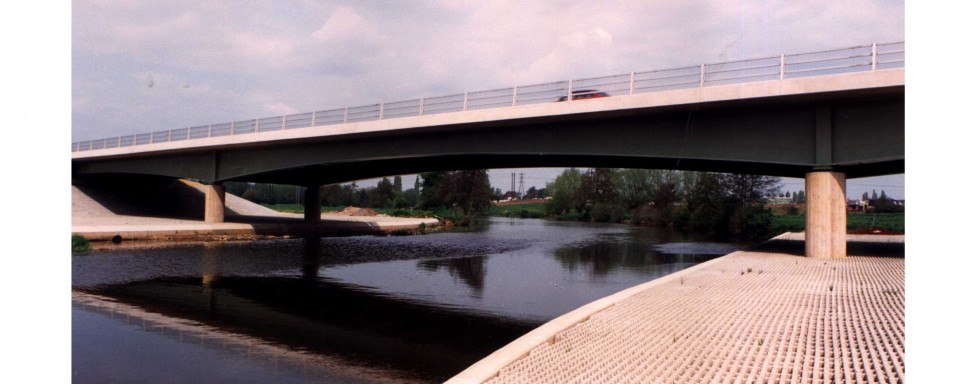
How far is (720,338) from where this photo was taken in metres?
7.89

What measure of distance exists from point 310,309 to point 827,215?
1601cm

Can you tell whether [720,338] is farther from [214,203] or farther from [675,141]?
[214,203]

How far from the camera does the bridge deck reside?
6250 mm

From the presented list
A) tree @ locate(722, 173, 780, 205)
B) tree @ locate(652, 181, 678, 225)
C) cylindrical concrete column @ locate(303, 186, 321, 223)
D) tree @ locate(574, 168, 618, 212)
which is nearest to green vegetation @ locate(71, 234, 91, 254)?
cylindrical concrete column @ locate(303, 186, 321, 223)

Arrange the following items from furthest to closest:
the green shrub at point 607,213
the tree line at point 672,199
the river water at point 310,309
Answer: the green shrub at point 607,213 < the tree line at point 672,199 < the river water at point 310,309

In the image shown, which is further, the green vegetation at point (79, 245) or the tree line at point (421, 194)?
the tree line at point (421, 194)

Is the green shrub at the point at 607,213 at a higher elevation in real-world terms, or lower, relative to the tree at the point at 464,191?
lower

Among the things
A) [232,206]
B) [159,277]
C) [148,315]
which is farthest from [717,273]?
[232,206]

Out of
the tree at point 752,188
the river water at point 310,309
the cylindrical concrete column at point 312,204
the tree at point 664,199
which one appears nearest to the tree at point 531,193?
the tree at point 664,199

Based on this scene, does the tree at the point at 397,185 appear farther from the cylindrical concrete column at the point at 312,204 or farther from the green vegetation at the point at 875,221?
the green vegetation at the point at 875,221

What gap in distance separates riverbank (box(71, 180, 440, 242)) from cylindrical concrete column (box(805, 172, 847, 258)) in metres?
28.2

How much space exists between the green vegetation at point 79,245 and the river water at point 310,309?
747 mm

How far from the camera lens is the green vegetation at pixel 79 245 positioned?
2453 centimetres

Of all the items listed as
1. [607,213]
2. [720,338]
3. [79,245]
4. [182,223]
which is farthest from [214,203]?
[607,213]
